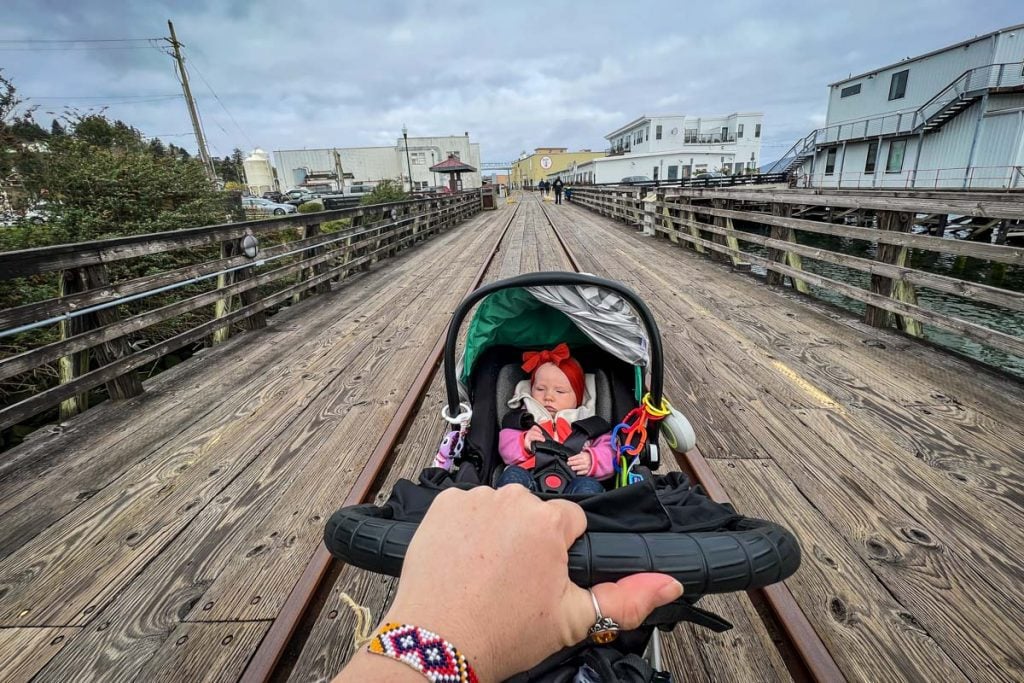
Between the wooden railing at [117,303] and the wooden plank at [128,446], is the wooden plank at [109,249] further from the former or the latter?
the wooden plank at [128,446]

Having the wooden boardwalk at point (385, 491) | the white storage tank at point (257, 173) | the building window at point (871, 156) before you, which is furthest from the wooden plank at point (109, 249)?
the white storage tank at point (257, 173)

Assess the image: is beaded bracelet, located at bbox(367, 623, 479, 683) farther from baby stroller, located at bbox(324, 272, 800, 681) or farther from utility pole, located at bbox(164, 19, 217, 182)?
utility pole, located at bbox(164, 19, 217, 182)

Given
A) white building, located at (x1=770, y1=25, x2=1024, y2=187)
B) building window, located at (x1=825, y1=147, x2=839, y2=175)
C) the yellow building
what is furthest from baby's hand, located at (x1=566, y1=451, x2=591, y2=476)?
the yellow building

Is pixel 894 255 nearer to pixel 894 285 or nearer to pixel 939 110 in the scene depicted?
pixel 894 285

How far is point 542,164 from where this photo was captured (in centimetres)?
7925

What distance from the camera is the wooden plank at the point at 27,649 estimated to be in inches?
60.5

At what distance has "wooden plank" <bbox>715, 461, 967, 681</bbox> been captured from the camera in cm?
146

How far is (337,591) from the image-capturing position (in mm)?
1837

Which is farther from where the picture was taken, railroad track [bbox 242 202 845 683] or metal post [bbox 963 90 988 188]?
metal post [bbox 963 90 988 188]

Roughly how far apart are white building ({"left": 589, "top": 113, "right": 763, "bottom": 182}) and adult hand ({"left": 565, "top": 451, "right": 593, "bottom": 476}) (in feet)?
163

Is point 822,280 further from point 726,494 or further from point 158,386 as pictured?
point 158,386

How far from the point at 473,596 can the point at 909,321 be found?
5.07 m

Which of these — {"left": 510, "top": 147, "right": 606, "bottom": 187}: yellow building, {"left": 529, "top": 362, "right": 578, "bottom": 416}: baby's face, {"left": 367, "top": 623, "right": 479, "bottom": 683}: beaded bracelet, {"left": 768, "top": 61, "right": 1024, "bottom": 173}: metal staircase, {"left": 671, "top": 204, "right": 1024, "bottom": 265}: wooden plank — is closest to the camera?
{"left": 367, "top": 623, "right": 479, "bottom": 683}: beaded bracelet

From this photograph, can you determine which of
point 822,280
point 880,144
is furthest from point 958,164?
point 822,280
